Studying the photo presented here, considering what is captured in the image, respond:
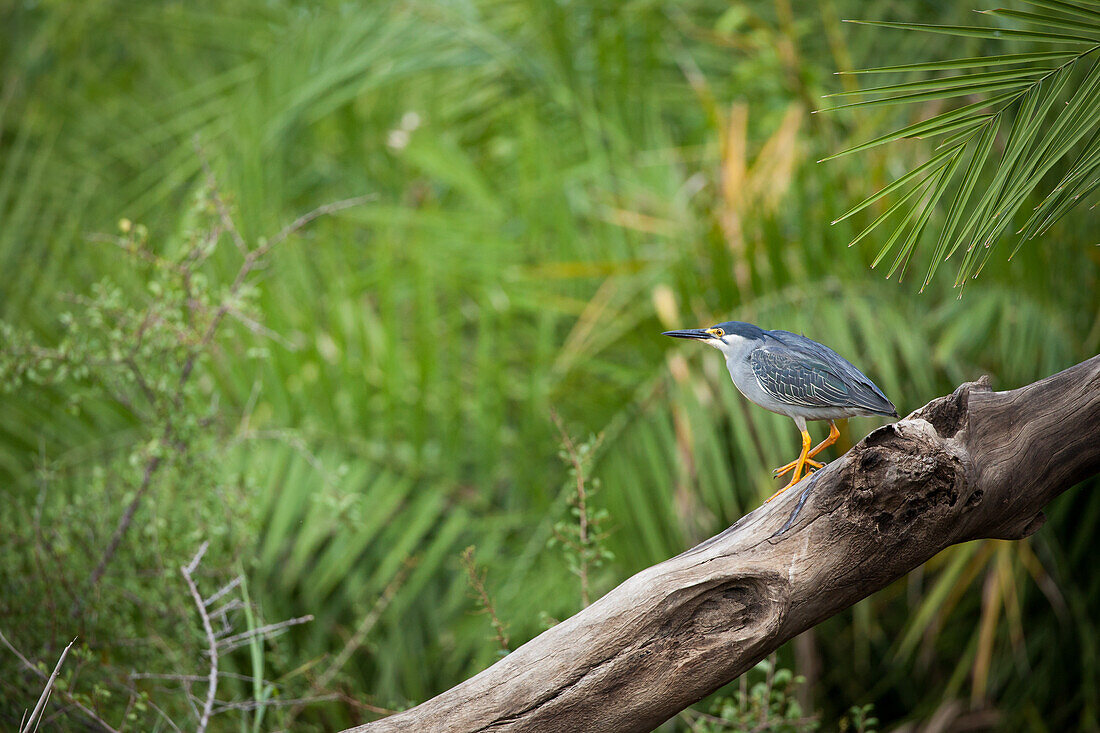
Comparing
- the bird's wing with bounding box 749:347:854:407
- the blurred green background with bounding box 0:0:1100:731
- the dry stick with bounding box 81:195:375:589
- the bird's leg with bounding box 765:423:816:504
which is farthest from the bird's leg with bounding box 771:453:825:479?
the dry stick with bounding box 81:195:375:589

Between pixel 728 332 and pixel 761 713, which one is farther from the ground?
pixel 728 332

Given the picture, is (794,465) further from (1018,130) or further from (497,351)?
(497,351)

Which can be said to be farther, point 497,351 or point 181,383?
point 497,351

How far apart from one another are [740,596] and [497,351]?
1.88 m

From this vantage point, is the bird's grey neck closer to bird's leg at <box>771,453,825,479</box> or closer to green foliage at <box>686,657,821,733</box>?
bird's leg at <box>771,453,825,479</box>

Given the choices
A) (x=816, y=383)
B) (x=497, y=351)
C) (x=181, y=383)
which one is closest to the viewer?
(x=816, y=383)

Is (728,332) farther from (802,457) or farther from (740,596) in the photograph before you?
(740,596)

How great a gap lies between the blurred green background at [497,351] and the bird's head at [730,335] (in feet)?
1.88

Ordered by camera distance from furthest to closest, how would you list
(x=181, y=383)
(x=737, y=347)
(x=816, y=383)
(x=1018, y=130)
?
(x=181, y=383), (x=737, y=347), (x=816, y=383), (x=1018, y=130)

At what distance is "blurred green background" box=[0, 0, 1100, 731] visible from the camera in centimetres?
220

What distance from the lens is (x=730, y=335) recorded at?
4.34ft

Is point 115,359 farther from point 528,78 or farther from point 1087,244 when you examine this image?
point 1087,244

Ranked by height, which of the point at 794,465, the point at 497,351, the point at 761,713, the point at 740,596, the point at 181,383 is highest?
the point at 181,383

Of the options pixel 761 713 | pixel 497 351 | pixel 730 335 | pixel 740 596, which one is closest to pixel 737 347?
pixel 730 335
